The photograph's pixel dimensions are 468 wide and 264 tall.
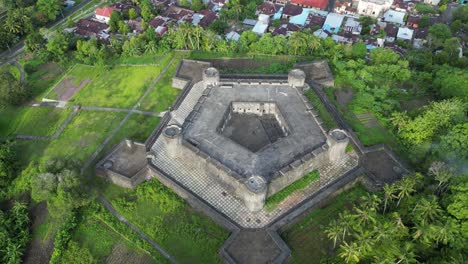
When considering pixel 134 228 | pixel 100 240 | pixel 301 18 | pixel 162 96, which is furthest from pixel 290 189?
pixel 301 18

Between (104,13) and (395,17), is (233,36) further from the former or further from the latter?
(395,17)

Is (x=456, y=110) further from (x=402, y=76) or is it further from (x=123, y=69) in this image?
(x=123, y=69)

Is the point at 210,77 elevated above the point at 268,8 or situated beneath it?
situated beneath

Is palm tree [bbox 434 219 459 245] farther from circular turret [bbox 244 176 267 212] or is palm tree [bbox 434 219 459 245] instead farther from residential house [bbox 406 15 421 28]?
residential house [bbox 406 15 421 28]

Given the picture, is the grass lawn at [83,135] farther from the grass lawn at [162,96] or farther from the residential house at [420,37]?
the residential house at [420,37]

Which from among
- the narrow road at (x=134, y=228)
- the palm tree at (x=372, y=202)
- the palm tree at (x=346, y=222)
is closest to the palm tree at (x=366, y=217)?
the palm tree at (x=346, y=222)
